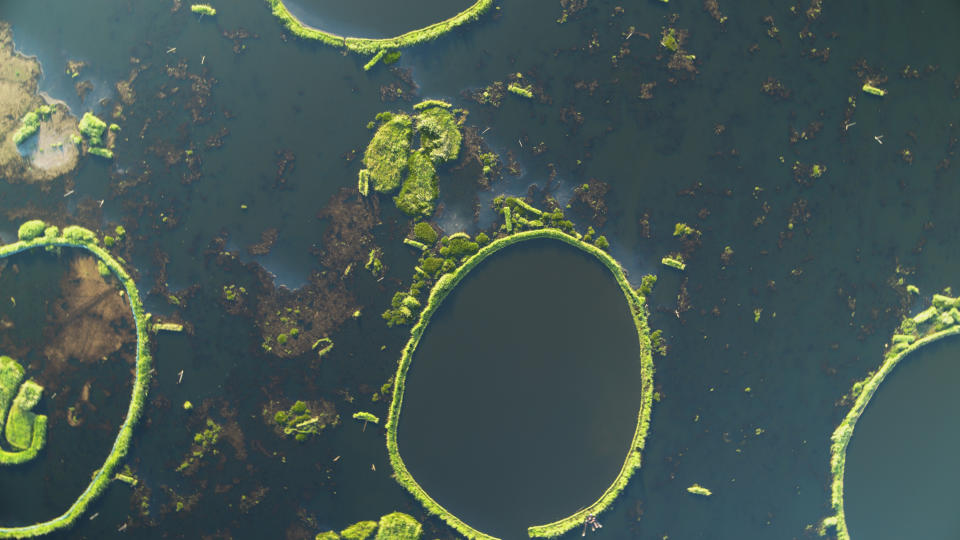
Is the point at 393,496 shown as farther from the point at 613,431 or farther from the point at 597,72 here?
the point at 597,72

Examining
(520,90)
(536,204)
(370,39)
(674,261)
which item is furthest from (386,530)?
(370,39)

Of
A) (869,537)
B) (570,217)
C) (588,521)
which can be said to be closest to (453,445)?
(588,521)

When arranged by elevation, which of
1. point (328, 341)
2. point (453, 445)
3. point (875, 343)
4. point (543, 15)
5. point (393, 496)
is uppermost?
point (543, 15)

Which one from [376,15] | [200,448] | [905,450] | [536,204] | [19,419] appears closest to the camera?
[19,419]

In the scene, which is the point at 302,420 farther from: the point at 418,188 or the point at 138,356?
the point at 418,188

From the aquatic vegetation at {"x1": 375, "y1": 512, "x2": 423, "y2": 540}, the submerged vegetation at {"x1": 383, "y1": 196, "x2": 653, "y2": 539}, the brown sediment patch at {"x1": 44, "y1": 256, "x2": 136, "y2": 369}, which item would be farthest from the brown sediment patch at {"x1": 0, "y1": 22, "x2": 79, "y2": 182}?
the aquatic vegetation at {"x1": 375, "y1": 512, "x2": 423, "y2": 540}

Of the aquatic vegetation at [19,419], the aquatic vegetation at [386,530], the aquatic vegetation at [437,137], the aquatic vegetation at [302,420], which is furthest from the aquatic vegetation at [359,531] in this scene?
the aquatic vegetation at [437,137]

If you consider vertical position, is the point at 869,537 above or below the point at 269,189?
below
